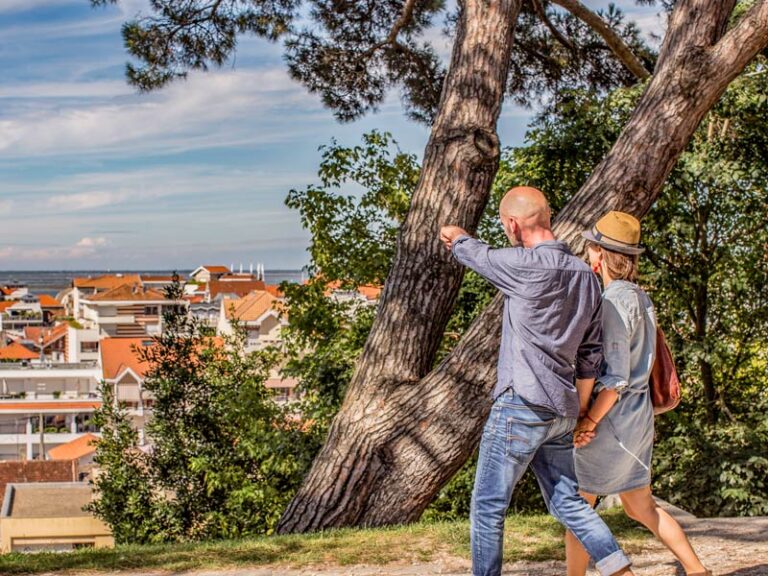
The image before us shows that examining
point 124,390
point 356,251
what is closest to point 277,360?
point 356,251

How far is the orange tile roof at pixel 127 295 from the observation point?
104750 mm

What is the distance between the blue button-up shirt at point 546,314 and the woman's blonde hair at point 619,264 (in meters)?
0.23

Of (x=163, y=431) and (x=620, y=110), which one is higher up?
(x=620, y=110)

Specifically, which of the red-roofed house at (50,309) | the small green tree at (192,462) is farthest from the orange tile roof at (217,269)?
the small green tree at (192,462)

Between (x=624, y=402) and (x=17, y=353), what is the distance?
10579 cm

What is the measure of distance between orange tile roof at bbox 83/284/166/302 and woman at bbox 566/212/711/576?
103247 mm

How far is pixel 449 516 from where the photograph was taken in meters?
13.0

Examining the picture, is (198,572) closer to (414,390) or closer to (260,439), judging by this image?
(414,390)

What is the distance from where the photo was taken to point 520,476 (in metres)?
3.86

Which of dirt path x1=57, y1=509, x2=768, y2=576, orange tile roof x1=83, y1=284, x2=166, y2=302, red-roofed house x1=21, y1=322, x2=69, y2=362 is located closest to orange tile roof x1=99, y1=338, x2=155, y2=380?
orange tile roof x1=83, y1=284, x2=166, y2=302

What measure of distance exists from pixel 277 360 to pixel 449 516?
560 cm

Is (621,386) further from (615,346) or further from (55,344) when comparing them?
(55,344)

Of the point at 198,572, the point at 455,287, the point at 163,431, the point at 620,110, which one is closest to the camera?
the point at 198,572

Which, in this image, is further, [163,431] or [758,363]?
[163,431]
